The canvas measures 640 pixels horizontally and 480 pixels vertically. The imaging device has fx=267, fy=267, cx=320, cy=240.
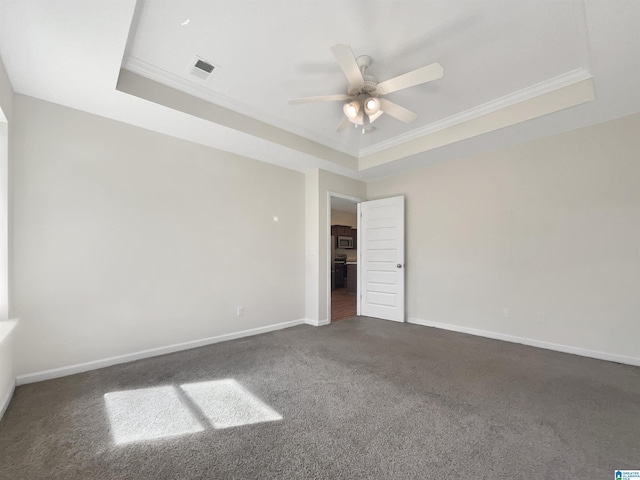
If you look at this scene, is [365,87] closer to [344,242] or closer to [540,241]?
[540,241]

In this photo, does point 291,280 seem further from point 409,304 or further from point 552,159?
point 552,159

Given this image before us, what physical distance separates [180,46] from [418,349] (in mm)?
3912

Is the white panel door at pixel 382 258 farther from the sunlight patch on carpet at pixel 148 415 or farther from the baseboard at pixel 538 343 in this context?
the sunlight patch on carpet at pixel 148 415

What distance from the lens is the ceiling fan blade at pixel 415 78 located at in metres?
1.98

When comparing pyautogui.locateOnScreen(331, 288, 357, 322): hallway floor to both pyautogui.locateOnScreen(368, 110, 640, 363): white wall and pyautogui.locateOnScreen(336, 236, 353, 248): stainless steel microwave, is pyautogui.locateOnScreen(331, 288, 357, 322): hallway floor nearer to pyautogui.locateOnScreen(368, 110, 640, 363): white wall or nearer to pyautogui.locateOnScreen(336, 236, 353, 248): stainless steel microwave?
pyautogui.locateOnScreen(368, 110, 640, 363): white wall

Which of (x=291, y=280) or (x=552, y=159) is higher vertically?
(x=552, y=159)

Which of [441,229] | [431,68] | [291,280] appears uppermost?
[431,68]

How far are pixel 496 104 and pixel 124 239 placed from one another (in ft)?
14.4

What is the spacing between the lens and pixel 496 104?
3047mm

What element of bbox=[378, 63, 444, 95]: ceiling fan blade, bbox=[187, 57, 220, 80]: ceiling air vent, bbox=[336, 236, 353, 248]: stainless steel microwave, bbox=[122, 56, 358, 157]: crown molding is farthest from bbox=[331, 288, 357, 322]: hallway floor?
bbox=[187, 57, 220, 80]: ceiling air vent

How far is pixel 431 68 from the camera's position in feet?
6.51

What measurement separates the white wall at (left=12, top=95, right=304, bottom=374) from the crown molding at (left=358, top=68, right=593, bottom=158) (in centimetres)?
215

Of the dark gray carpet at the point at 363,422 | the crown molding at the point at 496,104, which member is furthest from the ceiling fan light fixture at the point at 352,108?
the dark gray carpet at the point at 363,422

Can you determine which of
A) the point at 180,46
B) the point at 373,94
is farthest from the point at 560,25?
the point at 180,46
